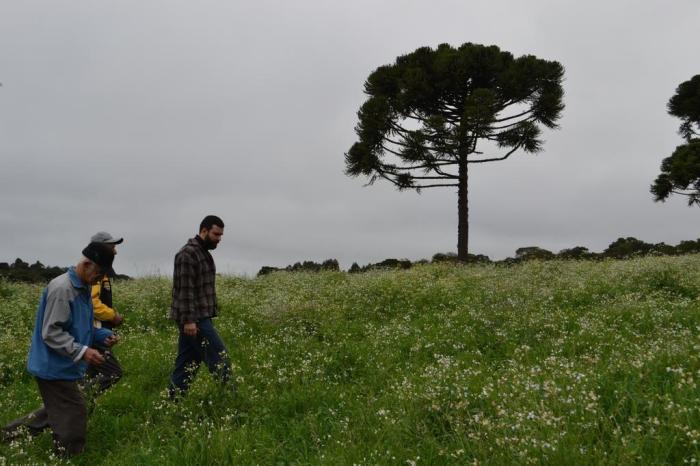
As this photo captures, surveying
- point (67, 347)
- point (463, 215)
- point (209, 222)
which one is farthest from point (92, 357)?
point (463, 215)

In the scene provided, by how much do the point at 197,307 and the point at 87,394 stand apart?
1755mm

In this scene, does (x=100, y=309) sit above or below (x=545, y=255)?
below

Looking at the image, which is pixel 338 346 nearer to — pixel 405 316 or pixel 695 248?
pixel 405 316

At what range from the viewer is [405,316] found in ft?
36.7

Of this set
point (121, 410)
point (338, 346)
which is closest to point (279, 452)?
point (121, 410)

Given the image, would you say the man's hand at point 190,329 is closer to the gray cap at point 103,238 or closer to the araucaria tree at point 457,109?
the gray cap at point 103,238

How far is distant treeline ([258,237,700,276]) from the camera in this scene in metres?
26.6

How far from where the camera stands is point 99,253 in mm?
5602

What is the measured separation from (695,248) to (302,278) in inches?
859

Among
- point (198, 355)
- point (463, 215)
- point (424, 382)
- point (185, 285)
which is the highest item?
point (463, 215)

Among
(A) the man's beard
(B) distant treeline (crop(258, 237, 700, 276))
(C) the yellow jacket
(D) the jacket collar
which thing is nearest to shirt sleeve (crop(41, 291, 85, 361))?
(D) the jacket collar

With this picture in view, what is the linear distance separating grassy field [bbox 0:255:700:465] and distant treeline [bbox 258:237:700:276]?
13.5 metres

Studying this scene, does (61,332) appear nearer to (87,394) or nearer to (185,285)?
(87,394)

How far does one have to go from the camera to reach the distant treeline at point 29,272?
26375mm
